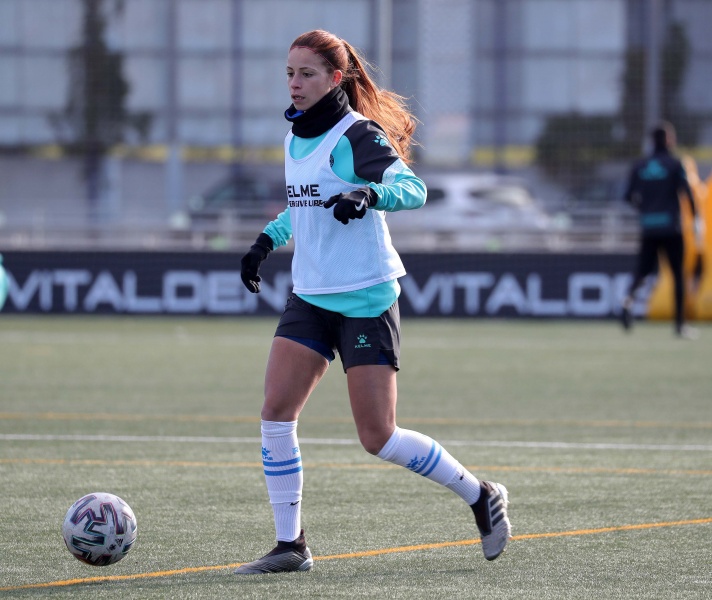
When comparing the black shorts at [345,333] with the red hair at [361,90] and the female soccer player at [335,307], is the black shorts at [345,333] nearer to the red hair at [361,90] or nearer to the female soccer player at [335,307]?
the female soccer player at [335,307]

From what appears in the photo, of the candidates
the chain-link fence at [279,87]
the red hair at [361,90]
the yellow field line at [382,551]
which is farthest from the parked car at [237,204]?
the red hair at [361,90]

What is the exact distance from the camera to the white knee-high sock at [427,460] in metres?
5.43

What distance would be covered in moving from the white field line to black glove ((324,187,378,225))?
3917 millimetres

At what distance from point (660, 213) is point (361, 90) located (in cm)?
1184

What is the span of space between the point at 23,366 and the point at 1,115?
3328 cm

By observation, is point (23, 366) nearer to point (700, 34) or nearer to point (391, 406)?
point (391, 406)

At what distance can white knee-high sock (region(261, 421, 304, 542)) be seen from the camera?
5438mm

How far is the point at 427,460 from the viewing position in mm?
5457

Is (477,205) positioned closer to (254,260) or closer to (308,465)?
(308,465)

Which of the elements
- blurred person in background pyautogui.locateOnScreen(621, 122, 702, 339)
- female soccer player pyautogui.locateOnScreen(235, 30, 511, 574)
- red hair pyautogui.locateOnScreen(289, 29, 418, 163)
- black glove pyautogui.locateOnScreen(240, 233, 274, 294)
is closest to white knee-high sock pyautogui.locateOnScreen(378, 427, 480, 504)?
female soccer player pyautogui.locateOnScreen(235, 30, 511, 574)

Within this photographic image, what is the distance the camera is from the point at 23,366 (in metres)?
13.9

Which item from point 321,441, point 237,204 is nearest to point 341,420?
point 321,441

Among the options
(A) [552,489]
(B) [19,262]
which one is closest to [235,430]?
(A) [552,489]

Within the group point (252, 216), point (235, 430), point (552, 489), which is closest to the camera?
point (552, 489)
